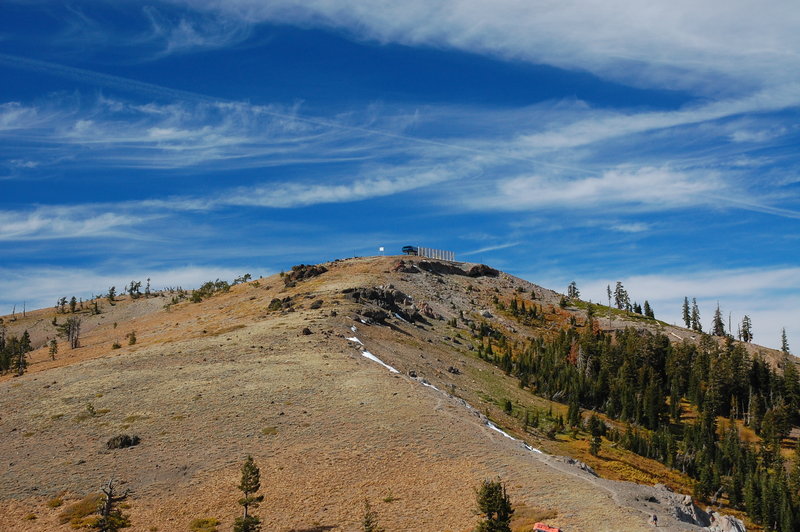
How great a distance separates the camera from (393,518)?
4503 centimetres

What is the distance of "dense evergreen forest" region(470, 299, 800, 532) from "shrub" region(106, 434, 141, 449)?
7702 centimetres

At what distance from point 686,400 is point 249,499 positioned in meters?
135

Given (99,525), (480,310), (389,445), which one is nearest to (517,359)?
(480,310)

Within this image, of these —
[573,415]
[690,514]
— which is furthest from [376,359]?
[690,514]

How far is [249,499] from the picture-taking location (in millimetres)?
44812

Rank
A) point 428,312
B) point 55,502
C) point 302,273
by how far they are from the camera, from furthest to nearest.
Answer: point 302,273 → point 428,312 → point 55,502

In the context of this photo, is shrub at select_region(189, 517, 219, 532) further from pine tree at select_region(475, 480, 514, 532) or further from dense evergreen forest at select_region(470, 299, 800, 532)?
dense evergreen forest at select_region(470, 299, 800, 532)

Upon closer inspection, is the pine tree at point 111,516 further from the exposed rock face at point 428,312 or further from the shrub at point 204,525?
the exposed rock face at point 428,312

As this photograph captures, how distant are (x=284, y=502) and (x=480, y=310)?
460 feet

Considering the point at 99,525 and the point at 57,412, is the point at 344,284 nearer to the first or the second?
the point at 57,412

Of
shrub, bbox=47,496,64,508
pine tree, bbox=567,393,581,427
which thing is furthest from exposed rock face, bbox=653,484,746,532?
pine tree, bbox=567,393,581,427

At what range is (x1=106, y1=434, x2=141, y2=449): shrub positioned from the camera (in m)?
58.1

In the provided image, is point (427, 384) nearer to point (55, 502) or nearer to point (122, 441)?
point (122, 441)

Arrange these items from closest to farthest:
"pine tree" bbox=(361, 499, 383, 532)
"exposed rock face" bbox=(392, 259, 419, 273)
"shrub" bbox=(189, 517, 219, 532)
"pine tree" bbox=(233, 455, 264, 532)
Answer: "pine tree" bbox=(361, 499, 383, 532) < "pine tree" bbox=(233, 455, 264, 532) < "shrub" bbox=(189, 517, 219, 532) < "exposed rock face" bbox=(392, 259, 419, 273)
